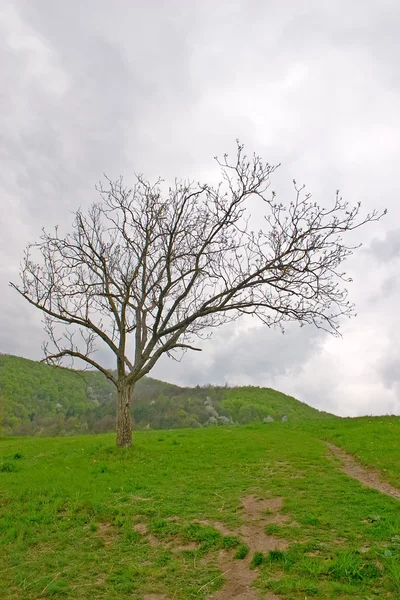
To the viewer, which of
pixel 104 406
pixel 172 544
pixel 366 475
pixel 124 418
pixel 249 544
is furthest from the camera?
pixel 104 406

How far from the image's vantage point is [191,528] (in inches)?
350

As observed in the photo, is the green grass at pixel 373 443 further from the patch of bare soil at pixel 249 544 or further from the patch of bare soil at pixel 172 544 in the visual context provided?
the patch of bare soil at pixel 172 544

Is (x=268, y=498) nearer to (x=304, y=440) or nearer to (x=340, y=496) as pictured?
(x=340, y=496)

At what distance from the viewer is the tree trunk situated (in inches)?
706

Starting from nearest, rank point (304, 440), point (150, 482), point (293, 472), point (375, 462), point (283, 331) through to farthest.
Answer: point (150, 482)
point (293, 472)
point (375, 462)
point (283, 331)
point (304, 440)

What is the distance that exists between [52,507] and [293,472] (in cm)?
754

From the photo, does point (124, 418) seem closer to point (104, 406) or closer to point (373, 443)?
point (373, 443)

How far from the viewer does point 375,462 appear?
15102 mm

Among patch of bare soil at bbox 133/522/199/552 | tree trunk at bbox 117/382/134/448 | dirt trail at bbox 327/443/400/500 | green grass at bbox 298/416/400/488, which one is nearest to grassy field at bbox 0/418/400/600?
patch of bare soil at bbox 133/522/199/552

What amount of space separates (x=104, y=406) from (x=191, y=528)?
6454 centimetres

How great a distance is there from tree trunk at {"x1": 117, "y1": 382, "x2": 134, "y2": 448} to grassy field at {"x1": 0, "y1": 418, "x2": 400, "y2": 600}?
1.14 metres

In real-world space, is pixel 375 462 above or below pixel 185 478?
above

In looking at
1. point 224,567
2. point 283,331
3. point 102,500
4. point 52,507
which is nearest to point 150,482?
point 102,500

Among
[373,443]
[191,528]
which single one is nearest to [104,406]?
[373,443]
